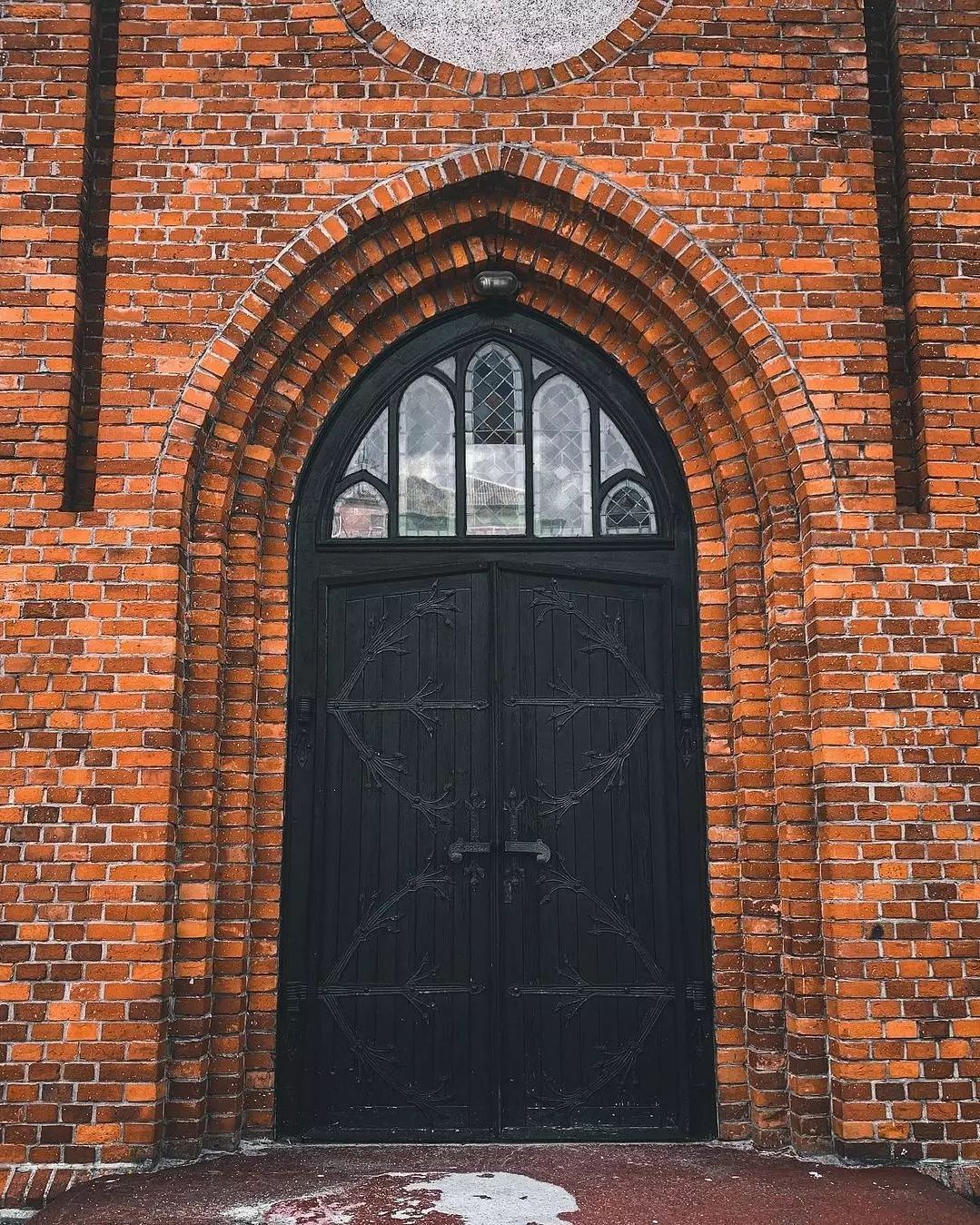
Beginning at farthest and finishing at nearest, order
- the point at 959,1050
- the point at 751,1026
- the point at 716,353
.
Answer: the point at 716,353 < the point at 751,1026 < the point at 959,1050

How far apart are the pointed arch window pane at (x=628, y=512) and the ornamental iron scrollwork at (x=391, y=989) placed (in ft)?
5.96

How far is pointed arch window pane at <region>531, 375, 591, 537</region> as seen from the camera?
17.3ft

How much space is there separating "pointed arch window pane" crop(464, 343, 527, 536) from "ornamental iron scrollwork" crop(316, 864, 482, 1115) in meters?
1.68

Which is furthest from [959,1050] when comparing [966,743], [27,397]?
[27,397]

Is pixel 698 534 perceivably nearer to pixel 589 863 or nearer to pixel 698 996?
pixel 589 863

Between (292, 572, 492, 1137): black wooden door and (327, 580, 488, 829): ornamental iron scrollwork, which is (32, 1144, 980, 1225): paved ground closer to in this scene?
(292, 572, 492, 1137): black wooden door

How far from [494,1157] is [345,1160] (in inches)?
24.0

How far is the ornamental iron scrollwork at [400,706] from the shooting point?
4988 millimetres

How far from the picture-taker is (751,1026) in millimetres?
4648

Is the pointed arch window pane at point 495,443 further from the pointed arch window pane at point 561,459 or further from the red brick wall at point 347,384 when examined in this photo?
the red brick wall at point 347,384

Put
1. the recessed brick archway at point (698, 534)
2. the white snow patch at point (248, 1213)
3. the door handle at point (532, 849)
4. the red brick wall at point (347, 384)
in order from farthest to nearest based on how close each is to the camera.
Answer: the door handle at point (532, 849) < the recessed brick archway at point (698, 534) < the red brick wall at point (347, 384) < the white snow patch at point (248, 1213)

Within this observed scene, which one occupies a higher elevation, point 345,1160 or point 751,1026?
point 751,1026

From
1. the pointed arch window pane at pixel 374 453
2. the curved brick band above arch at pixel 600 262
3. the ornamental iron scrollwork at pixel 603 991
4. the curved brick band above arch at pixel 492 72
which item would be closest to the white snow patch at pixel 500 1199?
the ornamental iron scrollwork at pixel 603 991

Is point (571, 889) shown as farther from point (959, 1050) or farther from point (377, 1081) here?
point (959, 1050)
